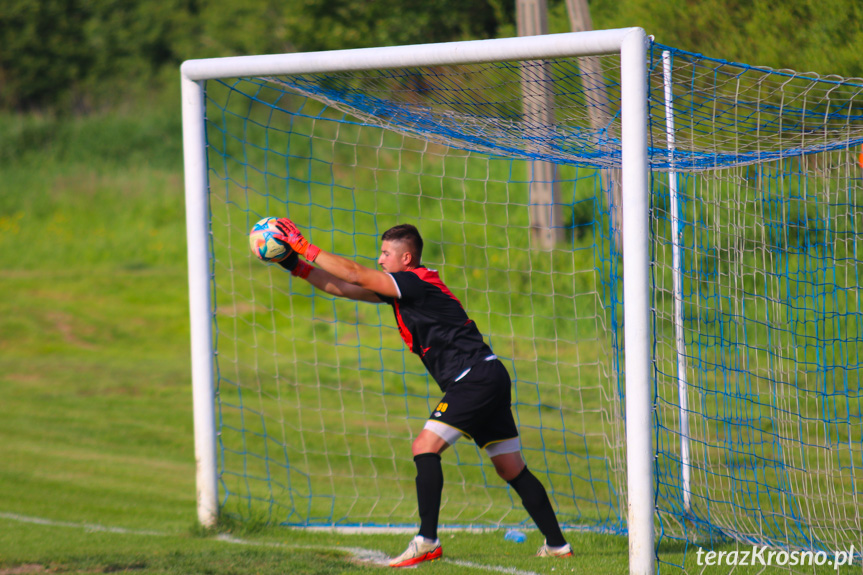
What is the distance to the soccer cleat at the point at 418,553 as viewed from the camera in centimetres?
453

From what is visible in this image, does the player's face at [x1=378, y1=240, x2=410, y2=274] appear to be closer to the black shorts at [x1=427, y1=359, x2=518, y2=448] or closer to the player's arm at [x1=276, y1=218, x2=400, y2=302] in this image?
the player's arm at [x1=276, y1=218, x2=400, y2=302]

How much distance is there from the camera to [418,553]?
4.53 metres

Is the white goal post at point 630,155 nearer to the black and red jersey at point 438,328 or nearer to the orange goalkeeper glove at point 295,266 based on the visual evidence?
the black and red jersey at point 438,328

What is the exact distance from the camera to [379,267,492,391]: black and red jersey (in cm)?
466

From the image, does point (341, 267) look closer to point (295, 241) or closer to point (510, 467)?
point (295, 241)

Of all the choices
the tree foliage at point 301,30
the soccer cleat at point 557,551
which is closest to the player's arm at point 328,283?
the soccer cleat at point 557,551

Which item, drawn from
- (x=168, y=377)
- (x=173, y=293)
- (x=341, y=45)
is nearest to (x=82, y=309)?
(x=173, y=293)

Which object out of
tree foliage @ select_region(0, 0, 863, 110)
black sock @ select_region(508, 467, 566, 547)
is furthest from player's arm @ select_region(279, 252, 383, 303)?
tree foliage @ select_region(0, 0, 863, 110)

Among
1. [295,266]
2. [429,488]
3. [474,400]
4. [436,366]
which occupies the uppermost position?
[295,266]

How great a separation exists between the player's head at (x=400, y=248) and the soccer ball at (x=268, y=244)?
0.54m

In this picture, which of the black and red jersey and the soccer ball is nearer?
the soccer ball

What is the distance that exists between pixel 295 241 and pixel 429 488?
146 cm

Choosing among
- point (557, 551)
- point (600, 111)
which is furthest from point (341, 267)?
point (600, 111)

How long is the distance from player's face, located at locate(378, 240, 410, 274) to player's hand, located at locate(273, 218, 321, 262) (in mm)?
422
